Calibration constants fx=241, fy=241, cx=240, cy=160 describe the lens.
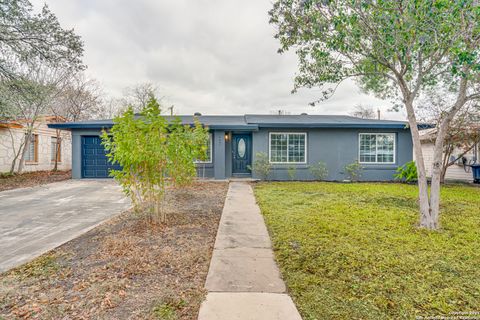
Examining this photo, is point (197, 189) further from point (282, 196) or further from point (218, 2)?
point (218, 2)

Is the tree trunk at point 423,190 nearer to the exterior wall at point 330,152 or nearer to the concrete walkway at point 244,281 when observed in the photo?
the concrete walkway at point 244,281

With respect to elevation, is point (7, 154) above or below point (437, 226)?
above

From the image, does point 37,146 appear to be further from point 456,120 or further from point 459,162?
point 459,162

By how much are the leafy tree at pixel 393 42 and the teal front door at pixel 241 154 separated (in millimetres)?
6260

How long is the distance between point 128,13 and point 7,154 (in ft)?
31.2

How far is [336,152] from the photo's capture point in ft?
36.2

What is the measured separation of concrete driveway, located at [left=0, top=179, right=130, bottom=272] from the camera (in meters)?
3.47

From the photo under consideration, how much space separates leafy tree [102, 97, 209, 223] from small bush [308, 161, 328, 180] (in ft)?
24.3

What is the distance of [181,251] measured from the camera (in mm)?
3250

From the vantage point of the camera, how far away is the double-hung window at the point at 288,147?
1110 cm

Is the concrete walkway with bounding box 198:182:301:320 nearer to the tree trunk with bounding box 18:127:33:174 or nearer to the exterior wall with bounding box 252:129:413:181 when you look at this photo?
the exterior wall with bounding box 252:129:413:181

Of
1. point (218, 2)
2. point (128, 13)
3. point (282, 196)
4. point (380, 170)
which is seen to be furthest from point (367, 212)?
point (128, 13)

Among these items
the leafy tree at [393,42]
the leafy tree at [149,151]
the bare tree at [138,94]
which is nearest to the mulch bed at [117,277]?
the leafy tree at [149,151]

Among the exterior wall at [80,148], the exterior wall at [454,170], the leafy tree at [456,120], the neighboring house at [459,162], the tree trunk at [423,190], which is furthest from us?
the exterior wall at [454,170]
